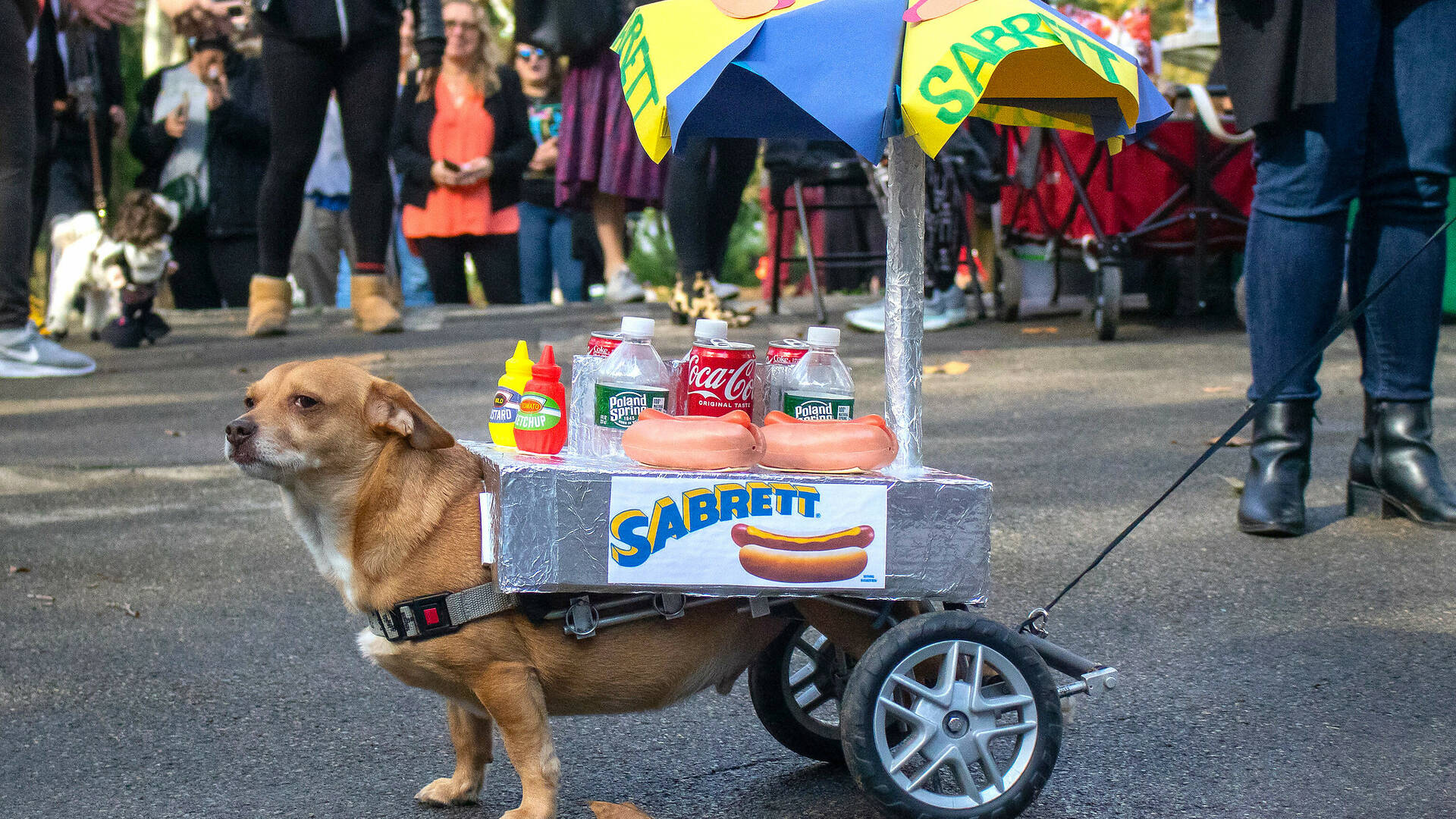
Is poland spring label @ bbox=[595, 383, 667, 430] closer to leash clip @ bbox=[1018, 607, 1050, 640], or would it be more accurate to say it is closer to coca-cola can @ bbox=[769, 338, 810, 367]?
coca-cola can @ bbox=[769, 338, 810, 367]

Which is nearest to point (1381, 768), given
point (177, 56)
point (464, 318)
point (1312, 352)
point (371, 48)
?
point (1312, 352)

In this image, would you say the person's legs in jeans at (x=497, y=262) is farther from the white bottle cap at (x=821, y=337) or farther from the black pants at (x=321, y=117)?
the white bottle cap at (x=821, y=337)

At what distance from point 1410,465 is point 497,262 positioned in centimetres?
724

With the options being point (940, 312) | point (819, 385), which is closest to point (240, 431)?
point (819, 385)

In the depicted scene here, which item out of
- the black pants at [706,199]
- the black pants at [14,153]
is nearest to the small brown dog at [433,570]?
the black pants at [706,199]

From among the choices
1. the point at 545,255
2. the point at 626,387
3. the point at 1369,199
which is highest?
the point at 1369,199

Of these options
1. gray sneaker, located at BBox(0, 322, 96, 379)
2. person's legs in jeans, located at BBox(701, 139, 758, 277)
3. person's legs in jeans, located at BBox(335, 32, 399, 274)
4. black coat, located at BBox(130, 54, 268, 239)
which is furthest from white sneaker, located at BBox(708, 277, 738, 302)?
black coat, located at BBox(130, 54, 268, 239)

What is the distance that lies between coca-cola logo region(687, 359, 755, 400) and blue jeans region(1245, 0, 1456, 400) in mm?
→ 1812

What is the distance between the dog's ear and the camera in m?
2.07

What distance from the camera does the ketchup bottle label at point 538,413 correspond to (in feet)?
7.05

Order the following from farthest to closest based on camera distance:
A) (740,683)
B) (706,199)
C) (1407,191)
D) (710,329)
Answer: (706,199) → (1407,191) → (740,683) → (710,329)

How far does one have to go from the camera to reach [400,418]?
208 cm

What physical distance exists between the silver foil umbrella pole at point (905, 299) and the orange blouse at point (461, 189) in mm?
7418

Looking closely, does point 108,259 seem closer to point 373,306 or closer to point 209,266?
point 373,306
